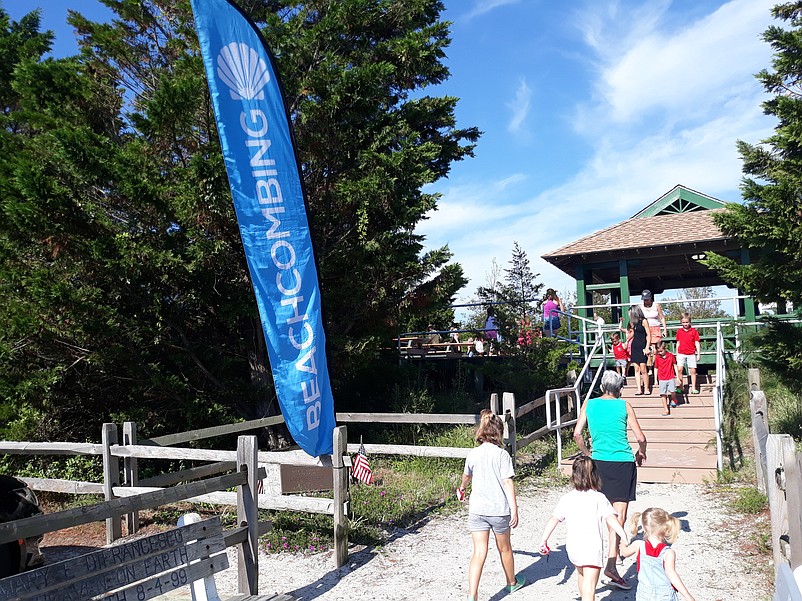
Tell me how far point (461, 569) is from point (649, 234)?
14120 mm

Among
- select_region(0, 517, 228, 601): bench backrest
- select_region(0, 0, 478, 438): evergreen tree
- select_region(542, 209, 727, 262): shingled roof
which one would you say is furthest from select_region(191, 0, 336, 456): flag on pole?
select_region(542, 209, 727, 262): shingled roof

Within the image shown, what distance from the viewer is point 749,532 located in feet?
22.7

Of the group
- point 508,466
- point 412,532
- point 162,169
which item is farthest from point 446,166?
point 508,466

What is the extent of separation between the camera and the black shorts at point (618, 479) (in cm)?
590

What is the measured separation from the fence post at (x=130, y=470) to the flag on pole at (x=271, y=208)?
8.30 ft

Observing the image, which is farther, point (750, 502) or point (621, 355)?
point (621, 355)

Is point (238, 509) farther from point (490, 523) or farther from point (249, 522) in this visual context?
point (490, 523)

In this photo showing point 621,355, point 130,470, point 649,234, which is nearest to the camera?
point 130,470

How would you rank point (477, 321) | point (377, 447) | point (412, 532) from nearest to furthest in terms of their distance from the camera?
point (412, 532)
point (377, 447)
point (477, 321)

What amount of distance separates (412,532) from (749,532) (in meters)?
3.59

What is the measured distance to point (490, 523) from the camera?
5.14 metres

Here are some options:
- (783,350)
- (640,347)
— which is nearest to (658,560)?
(783,350)

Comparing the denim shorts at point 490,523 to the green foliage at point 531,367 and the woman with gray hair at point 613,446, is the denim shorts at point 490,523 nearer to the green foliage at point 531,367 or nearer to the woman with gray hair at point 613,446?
the woman with gray hair at point 613,446

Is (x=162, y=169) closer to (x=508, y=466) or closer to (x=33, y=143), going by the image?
(x=33, y=143)
